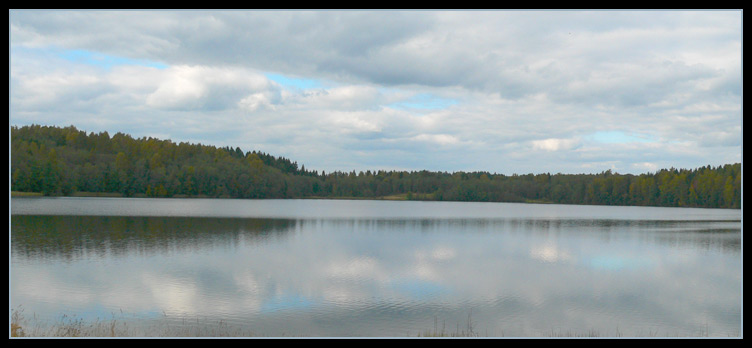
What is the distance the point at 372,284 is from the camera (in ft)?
64.8

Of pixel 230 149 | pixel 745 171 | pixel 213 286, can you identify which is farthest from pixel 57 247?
pixel 230 149

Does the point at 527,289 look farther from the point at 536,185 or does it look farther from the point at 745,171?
the point at 536,185

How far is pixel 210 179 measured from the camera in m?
129

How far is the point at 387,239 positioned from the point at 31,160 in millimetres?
87559

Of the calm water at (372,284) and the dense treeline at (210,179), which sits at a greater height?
the dense treeline at (210,179)

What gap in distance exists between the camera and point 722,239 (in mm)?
39344

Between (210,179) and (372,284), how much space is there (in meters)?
116

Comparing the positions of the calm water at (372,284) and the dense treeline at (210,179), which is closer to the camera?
the calm water at (372,284)

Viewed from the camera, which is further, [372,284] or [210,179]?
[210,179]

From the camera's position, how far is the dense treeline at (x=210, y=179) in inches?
4222

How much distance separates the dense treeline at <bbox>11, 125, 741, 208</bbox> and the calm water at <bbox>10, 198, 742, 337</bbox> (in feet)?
264

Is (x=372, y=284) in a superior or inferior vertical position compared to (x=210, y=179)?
inferior

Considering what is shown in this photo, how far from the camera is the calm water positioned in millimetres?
14859

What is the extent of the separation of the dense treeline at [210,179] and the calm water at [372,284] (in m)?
80.5
